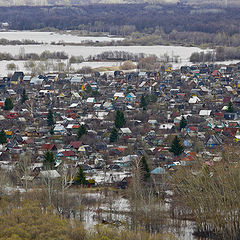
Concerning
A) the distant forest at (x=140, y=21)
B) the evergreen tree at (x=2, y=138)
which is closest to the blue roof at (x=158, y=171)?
the evergreen tree at (x=2, y=138)

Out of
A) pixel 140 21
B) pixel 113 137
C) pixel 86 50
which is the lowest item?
pixel 86 50

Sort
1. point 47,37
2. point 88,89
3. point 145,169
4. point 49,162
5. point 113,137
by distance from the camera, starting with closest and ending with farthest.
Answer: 1. point 145,169
2. point 49,162
3. point 113,137
4. point 88,89
5. point 47,37

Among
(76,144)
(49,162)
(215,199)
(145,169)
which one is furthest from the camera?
(76,144)

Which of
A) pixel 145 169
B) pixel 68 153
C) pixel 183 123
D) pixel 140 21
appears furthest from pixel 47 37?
pixel 145 169

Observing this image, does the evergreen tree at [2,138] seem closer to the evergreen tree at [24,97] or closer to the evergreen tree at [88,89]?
the evergreen tree at [24,97]

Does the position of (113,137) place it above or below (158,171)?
below

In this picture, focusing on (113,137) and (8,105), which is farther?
(8,105)

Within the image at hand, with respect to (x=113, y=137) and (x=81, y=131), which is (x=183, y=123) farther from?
(x=81, y=131)

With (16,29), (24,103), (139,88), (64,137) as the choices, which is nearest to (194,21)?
(16,29)
